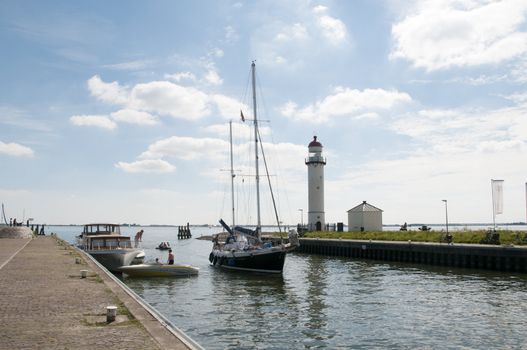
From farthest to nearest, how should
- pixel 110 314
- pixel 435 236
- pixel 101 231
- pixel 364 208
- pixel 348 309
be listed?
pixel 364 208 → pixel 435 236 → pixel 101 231 → pixel 348 309 → pixel 110 314

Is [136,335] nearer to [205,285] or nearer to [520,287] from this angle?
[205,285]

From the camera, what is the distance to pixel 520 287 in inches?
1193

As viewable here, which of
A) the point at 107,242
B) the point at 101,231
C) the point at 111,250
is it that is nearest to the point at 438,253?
the point at 111,250

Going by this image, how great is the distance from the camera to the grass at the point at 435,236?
45750mm

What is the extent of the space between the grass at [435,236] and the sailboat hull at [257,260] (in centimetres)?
2065

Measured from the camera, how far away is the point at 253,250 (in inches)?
1626

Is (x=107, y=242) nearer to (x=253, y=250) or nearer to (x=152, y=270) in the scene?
(x=152, y=270)

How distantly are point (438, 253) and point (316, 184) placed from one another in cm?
3388

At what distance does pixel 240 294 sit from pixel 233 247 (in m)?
18.0

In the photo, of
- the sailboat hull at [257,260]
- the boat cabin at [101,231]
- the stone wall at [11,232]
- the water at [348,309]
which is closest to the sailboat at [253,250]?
the sailboat hull at [257,260]

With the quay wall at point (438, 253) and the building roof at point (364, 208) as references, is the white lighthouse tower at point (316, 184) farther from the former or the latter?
the quay wall at point (438, 253)

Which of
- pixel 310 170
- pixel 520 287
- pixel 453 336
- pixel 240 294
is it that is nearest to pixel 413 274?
pixel 520 287

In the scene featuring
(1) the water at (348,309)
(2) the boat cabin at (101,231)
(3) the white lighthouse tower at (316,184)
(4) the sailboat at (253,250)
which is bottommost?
(1) the water at (348,309)

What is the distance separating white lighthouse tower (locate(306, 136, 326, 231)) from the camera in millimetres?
78938
